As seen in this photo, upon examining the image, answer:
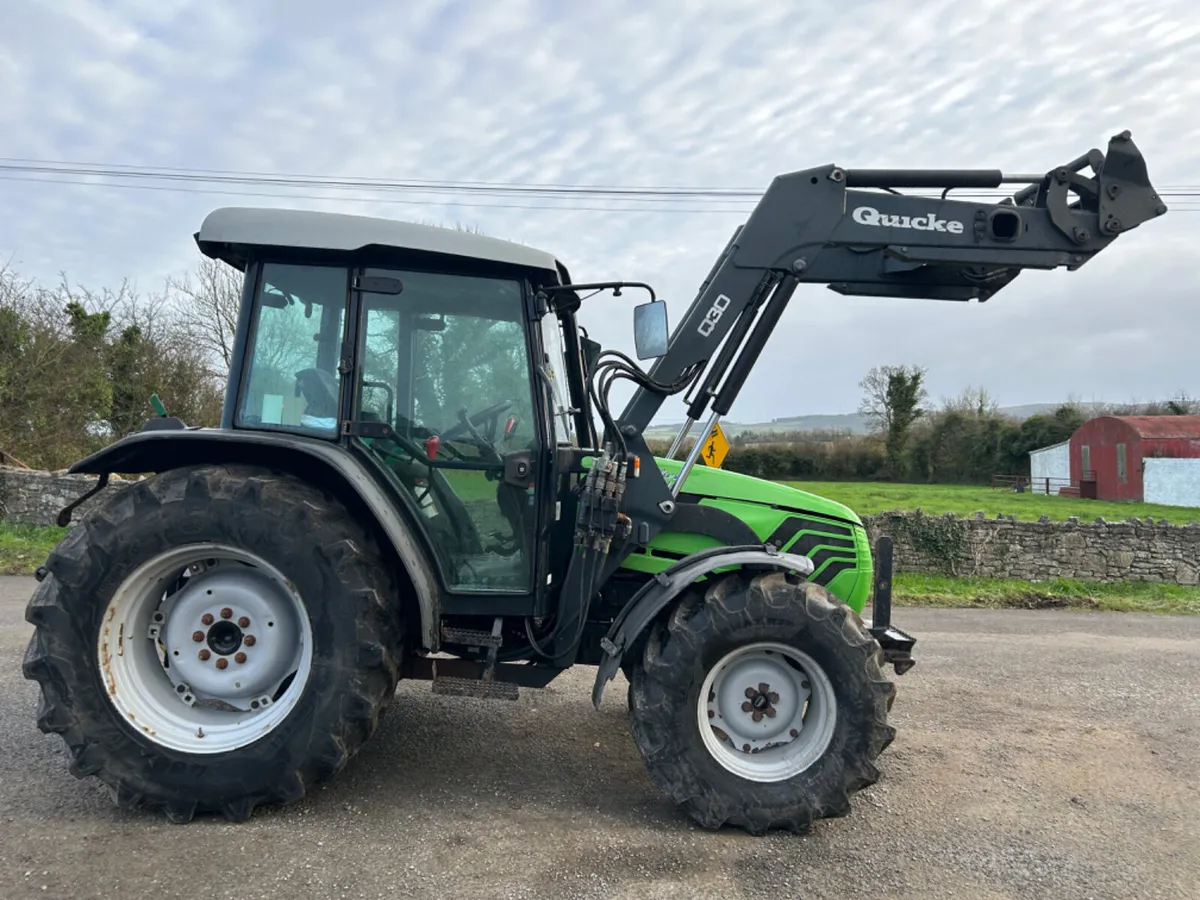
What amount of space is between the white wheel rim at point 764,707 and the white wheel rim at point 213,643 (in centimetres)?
182

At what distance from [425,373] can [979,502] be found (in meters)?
28.6

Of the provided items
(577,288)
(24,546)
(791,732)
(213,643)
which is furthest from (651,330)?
(24,546)

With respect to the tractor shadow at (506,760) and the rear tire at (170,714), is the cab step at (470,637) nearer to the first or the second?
the rear tire at (170,714)

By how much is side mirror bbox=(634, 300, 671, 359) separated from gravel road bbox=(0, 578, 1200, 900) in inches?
79.6

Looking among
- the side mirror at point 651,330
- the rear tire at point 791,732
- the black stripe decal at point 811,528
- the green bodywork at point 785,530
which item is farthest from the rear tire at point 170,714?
the black stripe decal at point 811,528

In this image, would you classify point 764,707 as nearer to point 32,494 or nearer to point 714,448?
point 714,448

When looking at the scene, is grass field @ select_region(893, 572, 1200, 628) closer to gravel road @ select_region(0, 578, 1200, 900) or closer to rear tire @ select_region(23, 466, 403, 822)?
gravel road @ select_region(0, 578, 1200, 900)

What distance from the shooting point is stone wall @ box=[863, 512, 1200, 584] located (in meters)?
12.0

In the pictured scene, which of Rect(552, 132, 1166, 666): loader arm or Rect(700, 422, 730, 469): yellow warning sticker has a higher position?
Rect(552, 132, 1166, 666): loader arm

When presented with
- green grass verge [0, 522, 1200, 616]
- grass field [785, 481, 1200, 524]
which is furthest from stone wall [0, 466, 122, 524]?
grass field [785, 481, 1200, 524]

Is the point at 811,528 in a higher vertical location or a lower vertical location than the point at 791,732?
higher

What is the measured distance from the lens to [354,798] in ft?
11.6

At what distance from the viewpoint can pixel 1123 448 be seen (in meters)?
33.6

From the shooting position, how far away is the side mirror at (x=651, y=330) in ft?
12.1
